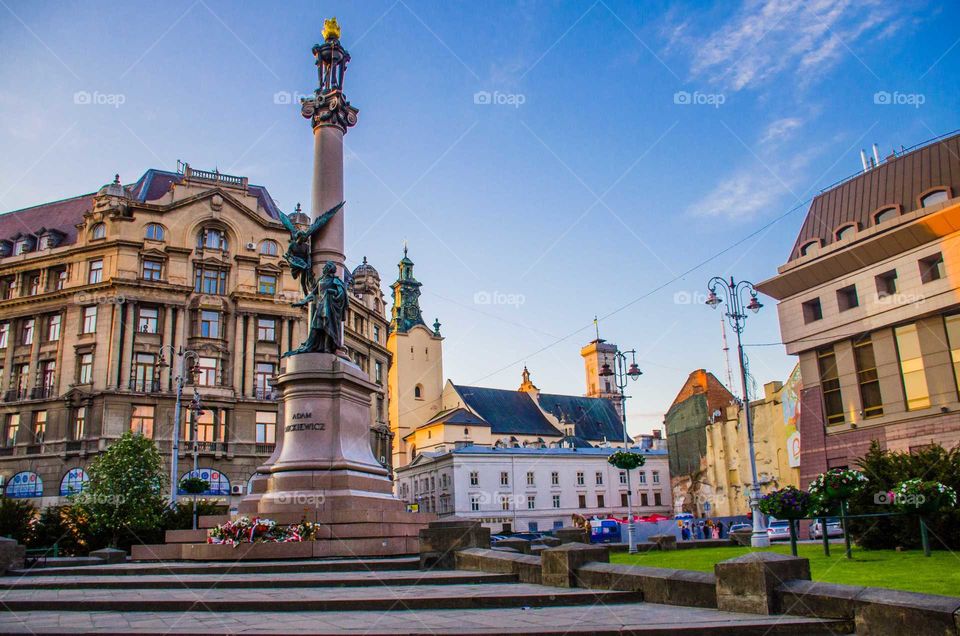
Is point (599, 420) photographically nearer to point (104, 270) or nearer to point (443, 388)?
point (443, 388)

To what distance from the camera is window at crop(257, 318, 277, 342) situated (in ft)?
174

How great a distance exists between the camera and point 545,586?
1213 cm

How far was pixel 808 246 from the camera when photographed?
133 feet

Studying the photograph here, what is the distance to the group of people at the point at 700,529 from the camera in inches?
1788

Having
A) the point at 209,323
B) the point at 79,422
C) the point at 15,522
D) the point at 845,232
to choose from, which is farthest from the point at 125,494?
the point at 845,232

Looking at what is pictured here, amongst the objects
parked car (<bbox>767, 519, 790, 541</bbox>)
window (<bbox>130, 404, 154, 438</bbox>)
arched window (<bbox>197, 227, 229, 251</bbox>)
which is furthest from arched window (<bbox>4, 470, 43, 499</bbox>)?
parked car (<bbox>767, 519, 790, 541</bbox>)

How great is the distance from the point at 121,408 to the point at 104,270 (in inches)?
403

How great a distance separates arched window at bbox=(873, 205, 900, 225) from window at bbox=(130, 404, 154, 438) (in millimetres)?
44330

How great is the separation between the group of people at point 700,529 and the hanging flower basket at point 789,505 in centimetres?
2804

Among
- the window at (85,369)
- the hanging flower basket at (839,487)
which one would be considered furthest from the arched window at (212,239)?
the hanging flower basket at (839,487)

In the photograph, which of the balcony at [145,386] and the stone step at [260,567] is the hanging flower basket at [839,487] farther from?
the balcony at [145,386]

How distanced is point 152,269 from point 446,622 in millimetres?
48412

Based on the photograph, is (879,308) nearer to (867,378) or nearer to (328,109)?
(867,378)

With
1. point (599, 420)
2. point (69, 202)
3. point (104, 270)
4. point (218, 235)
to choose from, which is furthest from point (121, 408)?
point (599, 420)
